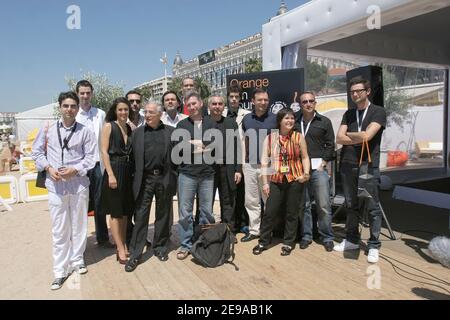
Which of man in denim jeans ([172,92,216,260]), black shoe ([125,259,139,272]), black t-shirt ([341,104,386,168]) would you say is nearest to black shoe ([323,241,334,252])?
black t-shirt ([341,104,386,168])

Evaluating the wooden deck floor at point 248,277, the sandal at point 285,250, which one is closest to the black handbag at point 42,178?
the wooden deck floor at point 248,277

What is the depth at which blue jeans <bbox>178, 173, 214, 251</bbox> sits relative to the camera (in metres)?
3.85

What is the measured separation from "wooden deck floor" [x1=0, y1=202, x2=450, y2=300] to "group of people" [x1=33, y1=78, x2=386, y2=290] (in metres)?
0.16

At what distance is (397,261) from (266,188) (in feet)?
5.26

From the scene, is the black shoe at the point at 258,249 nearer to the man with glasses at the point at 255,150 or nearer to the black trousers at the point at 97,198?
the man with glasses at the point at 255,150

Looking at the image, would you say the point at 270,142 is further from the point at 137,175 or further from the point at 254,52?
the point at 254,52

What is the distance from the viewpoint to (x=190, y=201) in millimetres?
3869

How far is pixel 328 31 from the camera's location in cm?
488

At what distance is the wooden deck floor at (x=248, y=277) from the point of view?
2992 millimetres

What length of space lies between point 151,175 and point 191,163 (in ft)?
1.50

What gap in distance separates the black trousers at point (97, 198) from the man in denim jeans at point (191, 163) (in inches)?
37.7

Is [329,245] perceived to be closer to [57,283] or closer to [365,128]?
[365,128]

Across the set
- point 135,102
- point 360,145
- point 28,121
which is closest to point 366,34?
point 360,145

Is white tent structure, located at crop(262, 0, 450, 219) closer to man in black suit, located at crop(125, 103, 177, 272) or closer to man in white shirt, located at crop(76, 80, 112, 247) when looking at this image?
man in black suit, located at crop(125, 103, 177, 272)
